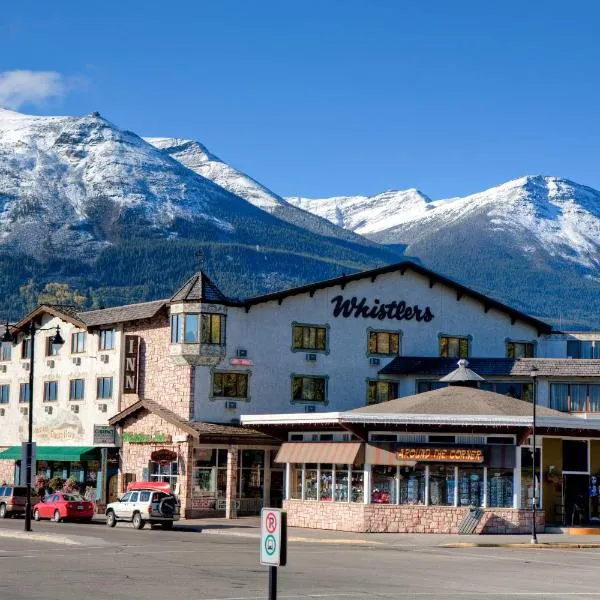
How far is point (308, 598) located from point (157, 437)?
43.3 meters

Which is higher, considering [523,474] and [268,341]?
[268,341]

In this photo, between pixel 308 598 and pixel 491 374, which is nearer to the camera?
pixel 308 598

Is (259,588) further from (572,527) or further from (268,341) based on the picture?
(268,341)

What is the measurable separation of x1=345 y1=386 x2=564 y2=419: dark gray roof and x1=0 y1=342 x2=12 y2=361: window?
3788 centimetres

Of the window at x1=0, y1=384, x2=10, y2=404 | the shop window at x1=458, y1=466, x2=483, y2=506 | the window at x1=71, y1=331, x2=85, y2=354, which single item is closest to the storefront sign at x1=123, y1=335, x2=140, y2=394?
the window at x1=71, y1=331, x2=85, y2=354

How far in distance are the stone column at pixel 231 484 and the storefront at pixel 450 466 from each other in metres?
6.60

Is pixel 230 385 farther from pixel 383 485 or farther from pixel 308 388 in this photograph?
pixel 383 485

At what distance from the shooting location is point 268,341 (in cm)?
7306

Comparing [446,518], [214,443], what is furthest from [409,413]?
[214,443]

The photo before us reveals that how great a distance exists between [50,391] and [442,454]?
35458 millimetres

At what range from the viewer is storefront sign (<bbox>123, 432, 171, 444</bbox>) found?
2739 inches

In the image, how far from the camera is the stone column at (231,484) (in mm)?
67188

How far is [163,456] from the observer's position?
69.8 meters

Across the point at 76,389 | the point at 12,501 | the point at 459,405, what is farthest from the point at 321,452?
the point at 76,389
